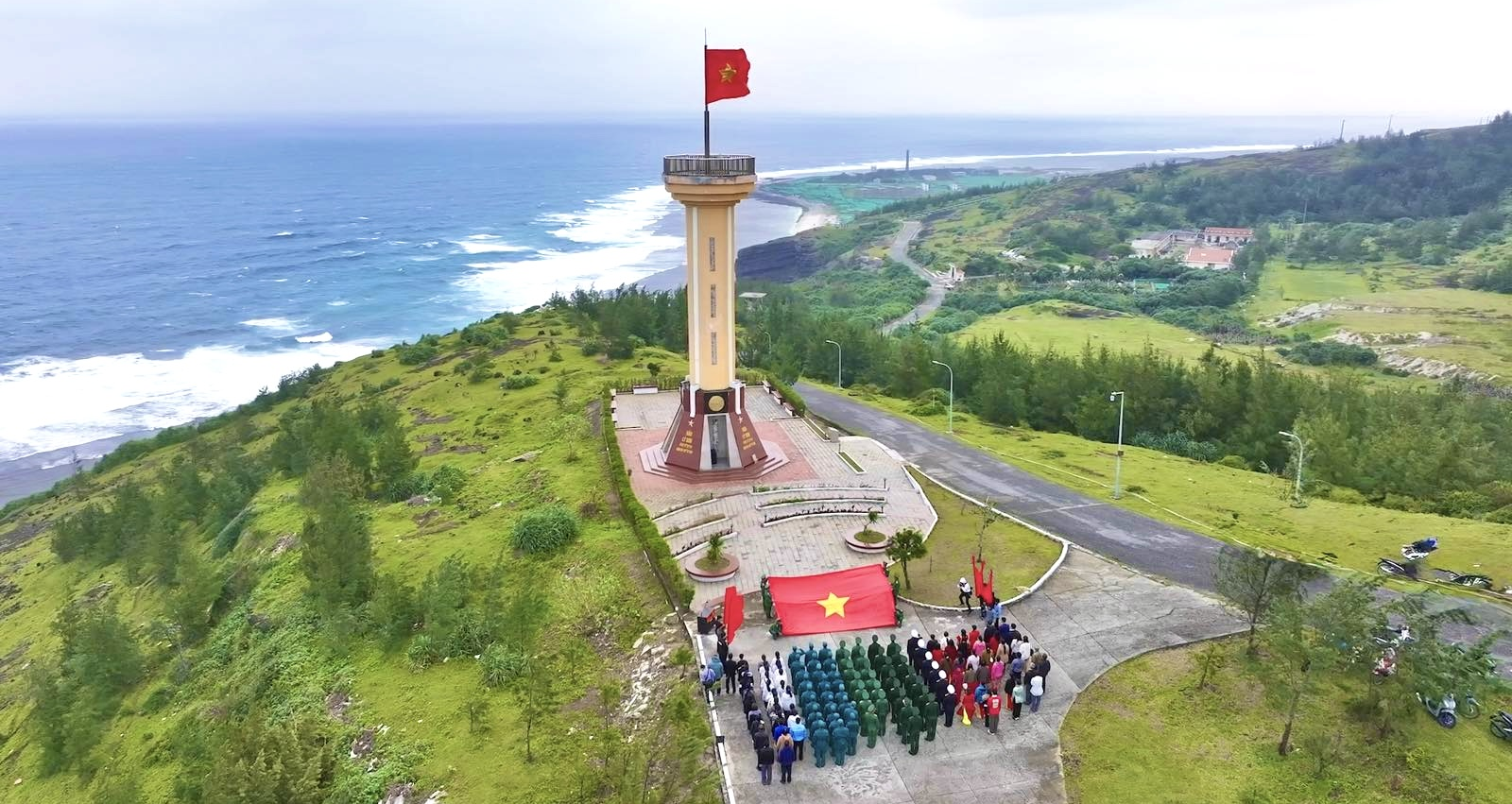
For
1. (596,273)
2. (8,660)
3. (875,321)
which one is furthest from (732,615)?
(596,273)

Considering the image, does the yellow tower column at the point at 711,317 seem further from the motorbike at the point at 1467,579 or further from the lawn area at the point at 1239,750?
the motorbike at the point at 1467,579

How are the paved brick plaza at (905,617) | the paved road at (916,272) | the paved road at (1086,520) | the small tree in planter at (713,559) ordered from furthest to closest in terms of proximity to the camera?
the paved road at (916,272) → the small tree in planter at (713,559) → the paved road at (1086,520) → the paved brick plaza at (905,617)

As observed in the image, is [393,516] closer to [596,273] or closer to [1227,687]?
[1227,687]

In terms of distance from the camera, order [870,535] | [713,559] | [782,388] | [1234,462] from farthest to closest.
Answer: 1. [782,388]
2. [1234,462]
3. [870,535]
4. [713,559]

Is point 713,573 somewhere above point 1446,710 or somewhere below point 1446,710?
below

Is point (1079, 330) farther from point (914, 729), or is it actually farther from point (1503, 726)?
point (914, 729)

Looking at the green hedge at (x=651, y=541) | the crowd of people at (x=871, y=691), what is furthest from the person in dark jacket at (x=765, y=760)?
the green hedge at (x=651, y=541)

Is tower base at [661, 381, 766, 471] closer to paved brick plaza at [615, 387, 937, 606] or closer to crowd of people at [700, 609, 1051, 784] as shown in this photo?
paved brick plaza at [615, 387, 937, 606]

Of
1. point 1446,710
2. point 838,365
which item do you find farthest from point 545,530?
point 838,365
